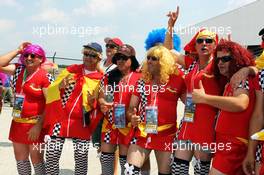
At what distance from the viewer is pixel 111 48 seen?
5.44m

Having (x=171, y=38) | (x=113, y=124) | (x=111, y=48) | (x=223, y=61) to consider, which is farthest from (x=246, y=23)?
(x=223, y=61)

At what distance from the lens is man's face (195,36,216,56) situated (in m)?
3.90

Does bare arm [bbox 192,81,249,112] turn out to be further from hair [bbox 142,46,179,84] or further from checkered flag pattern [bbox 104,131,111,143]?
checkered flag pattern [bbox 104,131,111,143]

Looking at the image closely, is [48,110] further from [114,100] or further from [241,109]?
[241,109]

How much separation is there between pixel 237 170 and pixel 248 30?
2180 centimetres

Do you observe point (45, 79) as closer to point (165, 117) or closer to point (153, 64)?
point (153, 64)

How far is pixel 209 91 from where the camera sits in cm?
371

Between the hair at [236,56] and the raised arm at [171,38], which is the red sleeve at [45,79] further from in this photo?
the hair at [236,56]

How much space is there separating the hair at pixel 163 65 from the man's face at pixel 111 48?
126 centimetres

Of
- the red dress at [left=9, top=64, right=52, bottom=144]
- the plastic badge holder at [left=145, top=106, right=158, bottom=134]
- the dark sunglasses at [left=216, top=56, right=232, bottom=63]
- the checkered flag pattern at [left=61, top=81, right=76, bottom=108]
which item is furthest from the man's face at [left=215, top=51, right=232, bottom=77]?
the red dress at [left=9, top=64, right=52, bottom=144]

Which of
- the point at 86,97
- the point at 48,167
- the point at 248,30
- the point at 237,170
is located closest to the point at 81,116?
the point at 86,97

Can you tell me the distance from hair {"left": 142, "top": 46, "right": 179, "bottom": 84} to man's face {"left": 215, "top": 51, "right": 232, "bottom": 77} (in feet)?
2.47

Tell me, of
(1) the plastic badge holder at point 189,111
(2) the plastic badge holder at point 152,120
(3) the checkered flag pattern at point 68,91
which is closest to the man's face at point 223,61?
(1) the plastic badge holder at point 189,111

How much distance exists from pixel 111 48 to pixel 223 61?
2379 mm
